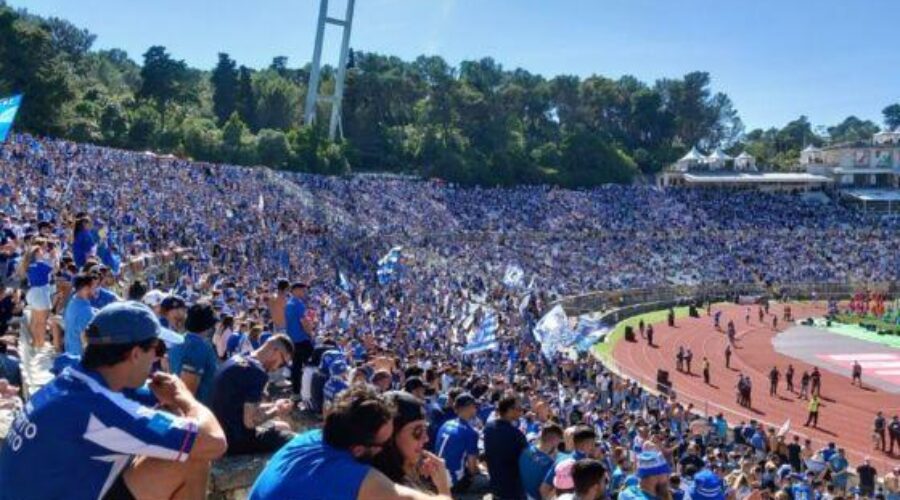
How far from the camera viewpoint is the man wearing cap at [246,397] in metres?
5.93

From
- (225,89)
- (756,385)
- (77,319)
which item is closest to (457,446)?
(77,319)

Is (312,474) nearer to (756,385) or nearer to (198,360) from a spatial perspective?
(198,360)

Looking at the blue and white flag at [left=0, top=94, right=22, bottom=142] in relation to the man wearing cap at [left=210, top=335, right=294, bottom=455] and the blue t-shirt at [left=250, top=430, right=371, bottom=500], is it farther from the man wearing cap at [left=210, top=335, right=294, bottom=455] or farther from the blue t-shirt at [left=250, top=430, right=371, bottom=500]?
the blue t-shirt at [left=250, top=430, right=371, bottom=500]

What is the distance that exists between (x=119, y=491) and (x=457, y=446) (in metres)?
4.21

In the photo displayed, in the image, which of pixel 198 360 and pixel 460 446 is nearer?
pixel 198 360

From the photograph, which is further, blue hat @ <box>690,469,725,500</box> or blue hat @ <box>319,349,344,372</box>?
blue hat @ <box>319,349,344,372</box>

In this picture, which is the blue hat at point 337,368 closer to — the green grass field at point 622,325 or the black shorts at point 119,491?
the black shorts at point 119,491

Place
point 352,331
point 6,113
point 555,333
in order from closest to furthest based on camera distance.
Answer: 1. point 6,113
2. point 352,331
3. point 555,333

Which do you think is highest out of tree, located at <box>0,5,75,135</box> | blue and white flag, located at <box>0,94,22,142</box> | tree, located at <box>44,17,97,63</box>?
tree, located at <box>44,17,97,63</box>

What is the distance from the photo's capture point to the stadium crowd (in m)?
3.60

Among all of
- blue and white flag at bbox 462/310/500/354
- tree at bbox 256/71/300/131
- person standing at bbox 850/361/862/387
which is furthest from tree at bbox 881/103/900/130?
blue and white flag at bbox 462/310/500/354

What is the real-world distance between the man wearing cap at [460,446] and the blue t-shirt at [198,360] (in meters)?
2.08

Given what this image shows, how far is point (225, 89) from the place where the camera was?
82250mm

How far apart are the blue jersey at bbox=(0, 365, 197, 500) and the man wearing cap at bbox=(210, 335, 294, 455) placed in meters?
2.33
